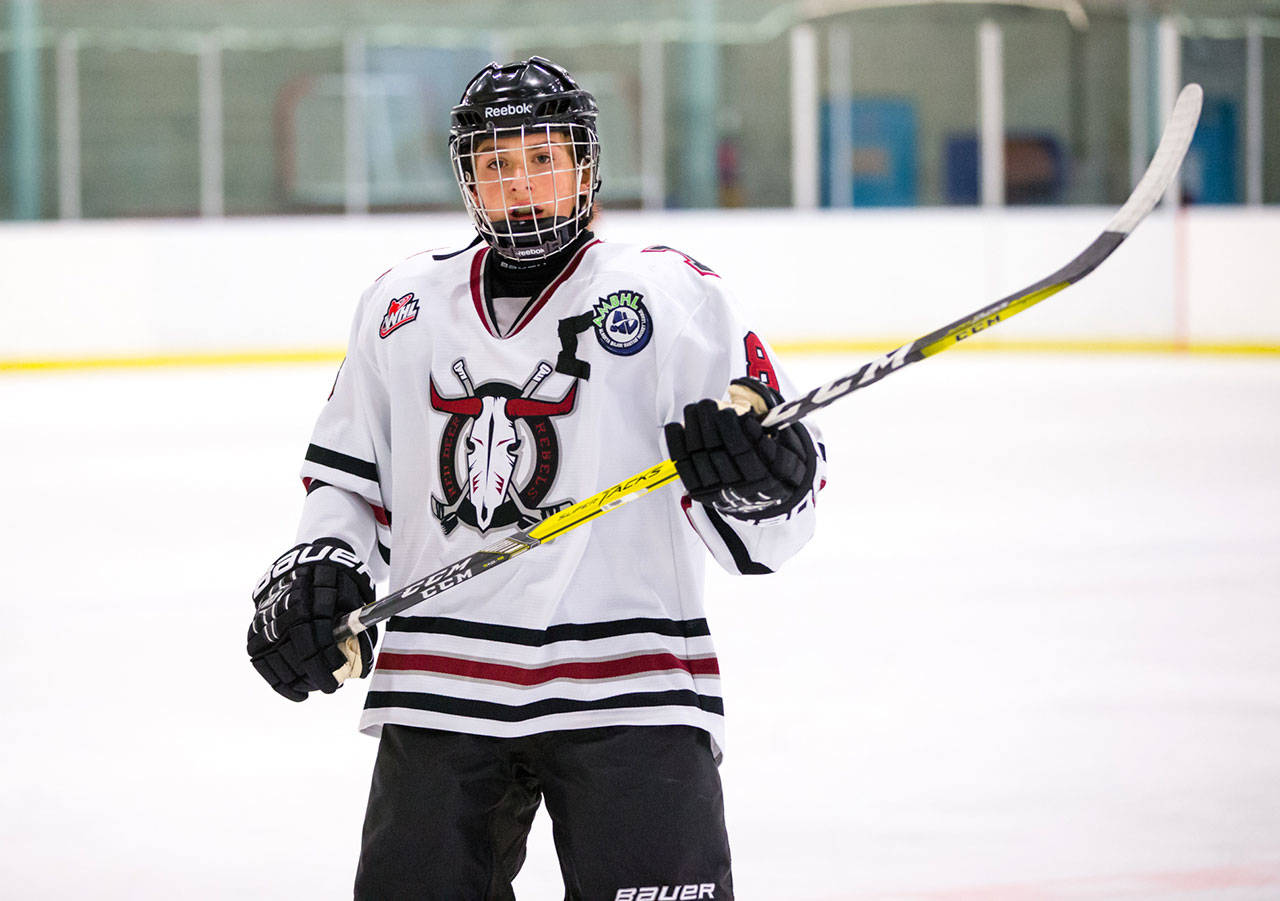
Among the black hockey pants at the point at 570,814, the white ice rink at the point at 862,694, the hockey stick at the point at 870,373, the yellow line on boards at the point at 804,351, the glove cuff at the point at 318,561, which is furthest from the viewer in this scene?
the yellow line on boards at the point at 804,351

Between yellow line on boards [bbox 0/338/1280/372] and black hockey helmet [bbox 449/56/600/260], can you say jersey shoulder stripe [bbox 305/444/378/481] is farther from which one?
yellow line on boards [bbox 0/338/1280/372]

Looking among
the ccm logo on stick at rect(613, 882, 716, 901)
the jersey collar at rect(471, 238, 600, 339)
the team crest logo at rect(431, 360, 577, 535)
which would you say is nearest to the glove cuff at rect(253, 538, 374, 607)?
the team crest logo at rect(431, 360, 577, 535)

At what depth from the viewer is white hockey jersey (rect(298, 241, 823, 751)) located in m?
1.45

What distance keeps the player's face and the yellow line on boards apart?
878 centimetres

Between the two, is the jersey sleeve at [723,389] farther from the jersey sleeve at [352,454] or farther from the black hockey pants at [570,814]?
the jersey sleeve at [352,454]

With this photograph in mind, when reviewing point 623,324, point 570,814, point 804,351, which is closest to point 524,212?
point 623,324

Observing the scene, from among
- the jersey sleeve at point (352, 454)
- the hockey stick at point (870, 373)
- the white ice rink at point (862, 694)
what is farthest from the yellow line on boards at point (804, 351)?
the hockey stick at point (870, 373)

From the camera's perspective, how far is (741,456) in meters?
1.33

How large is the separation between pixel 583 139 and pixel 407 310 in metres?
0.21

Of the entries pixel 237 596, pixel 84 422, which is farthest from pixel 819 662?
pixel 84 422

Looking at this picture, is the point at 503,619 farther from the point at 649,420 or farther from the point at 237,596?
the point at 237,596

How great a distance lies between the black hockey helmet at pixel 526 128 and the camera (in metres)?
1.49

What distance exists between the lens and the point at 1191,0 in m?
11.6

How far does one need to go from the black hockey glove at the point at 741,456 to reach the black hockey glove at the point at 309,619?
1.10 feet
